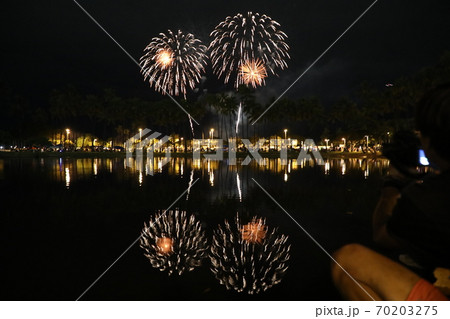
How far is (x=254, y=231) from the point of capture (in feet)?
25.4

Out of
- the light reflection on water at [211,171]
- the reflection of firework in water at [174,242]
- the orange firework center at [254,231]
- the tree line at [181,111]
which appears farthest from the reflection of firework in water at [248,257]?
the tree line at [181,111]

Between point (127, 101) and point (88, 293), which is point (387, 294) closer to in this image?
point (88, 293)

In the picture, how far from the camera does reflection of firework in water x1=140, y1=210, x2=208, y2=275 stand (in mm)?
5593

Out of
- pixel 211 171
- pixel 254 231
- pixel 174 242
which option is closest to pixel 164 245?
pixel 174 242

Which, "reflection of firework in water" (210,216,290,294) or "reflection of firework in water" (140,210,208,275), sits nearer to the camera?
"reflection of firework in water" (210,216,290,294)

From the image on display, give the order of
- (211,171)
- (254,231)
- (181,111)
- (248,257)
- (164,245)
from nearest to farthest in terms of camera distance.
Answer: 1. (248,257)
2. (164,245)
3. (254,231)
4. (211,171)
5. (181,111)

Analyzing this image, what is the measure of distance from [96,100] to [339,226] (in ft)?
327

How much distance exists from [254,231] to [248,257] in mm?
1833

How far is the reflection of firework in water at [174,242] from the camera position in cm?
559

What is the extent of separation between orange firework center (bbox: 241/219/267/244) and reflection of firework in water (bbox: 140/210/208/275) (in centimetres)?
93

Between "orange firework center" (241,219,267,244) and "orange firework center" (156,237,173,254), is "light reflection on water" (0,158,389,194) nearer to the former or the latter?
"orange firework center" (241,219,267,244)

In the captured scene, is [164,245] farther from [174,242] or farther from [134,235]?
[134,235]

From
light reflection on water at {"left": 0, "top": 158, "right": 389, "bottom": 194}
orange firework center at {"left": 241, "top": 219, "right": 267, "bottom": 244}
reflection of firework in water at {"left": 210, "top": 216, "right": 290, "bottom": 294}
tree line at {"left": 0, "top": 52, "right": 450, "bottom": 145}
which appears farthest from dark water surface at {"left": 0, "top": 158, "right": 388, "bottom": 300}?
tree line at {"left": 0, "top": 52, "right": 450, "bottom": 145}

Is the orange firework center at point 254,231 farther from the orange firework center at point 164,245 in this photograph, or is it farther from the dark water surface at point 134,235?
the orange firework center at point 164,245
